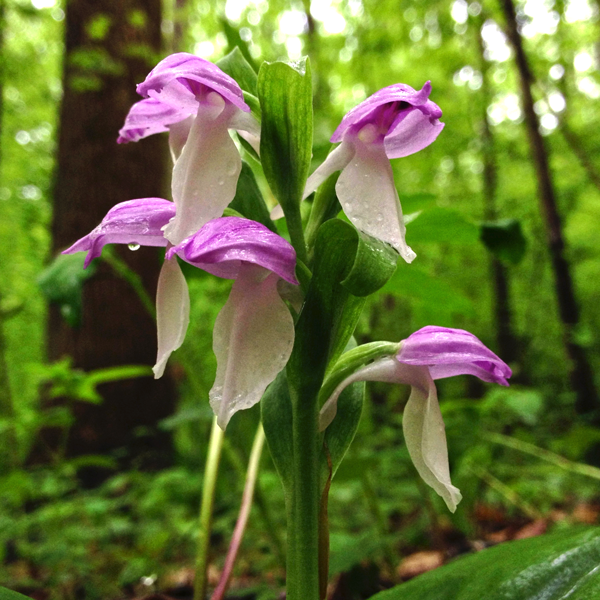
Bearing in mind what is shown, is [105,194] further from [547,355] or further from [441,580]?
[547,355]

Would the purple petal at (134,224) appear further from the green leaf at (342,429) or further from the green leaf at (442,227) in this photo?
the green leaf at (442,227)

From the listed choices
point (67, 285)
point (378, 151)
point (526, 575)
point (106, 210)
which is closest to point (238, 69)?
point (378, 151)

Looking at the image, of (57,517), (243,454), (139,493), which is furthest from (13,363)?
(243,454)

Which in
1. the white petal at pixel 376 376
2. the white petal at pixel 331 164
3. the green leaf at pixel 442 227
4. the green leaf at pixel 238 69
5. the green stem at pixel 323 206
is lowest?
the white petal at pixel 376 376

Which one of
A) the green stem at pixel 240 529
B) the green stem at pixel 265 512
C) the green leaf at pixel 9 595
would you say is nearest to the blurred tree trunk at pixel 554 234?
the green stem at pixel 265 512

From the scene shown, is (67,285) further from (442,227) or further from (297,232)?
(442,227)
